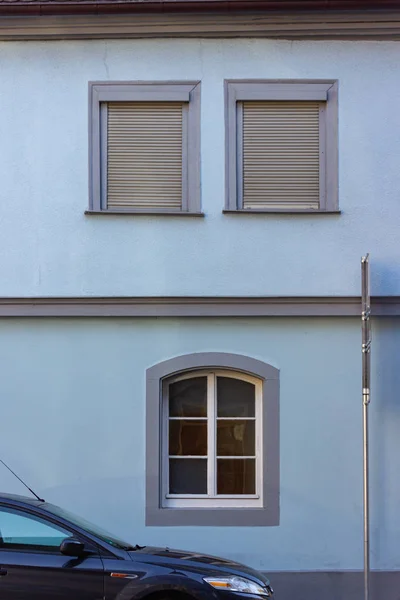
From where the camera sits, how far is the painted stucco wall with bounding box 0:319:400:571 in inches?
382

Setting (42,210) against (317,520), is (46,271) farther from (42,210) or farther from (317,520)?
(317,520)

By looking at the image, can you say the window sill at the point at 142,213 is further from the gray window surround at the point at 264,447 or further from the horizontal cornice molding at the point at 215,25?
the horizontal cornice molding at the point at 215,25

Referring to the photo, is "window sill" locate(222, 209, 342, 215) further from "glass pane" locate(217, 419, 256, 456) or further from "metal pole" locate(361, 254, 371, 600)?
"glass pane" locate(217, 419, 256, 456)

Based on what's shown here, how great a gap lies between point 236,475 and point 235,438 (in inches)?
16.8

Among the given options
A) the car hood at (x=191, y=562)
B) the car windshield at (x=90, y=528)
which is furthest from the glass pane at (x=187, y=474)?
the car windshield at (x=90, y=528)

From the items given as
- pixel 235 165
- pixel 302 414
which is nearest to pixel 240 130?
pixel 235 165

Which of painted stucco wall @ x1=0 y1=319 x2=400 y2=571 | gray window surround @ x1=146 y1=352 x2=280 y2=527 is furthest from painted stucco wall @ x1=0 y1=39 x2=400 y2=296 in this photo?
gray window surround @ x1=146 y1=352 x2=280 y2=527

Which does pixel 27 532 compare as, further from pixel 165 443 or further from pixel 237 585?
pixel 165 443

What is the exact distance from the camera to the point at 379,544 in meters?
9.71

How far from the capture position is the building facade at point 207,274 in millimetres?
9773

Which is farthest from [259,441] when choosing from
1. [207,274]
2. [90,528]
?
[90,528]

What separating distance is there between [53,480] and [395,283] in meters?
4.54

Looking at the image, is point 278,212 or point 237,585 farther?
point 278,212

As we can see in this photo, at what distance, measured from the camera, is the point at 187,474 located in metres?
10.1
